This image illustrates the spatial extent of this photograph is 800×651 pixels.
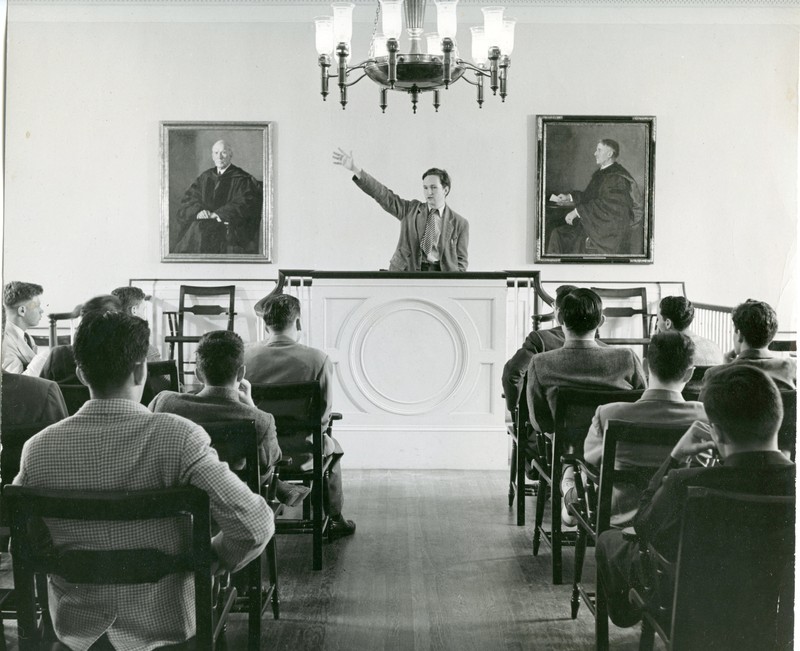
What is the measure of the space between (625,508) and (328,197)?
5.83 meters

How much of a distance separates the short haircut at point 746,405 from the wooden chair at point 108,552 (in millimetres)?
1104

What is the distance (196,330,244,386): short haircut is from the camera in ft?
9.16

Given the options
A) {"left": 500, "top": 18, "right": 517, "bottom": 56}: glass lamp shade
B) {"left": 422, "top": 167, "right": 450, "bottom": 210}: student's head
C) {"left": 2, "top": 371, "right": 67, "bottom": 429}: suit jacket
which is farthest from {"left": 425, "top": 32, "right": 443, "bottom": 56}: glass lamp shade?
{"left": 2, "top": 371, "right": 67, "bottom": 429}: suit jacket

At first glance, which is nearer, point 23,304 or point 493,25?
point 23,304

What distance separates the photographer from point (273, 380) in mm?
3801

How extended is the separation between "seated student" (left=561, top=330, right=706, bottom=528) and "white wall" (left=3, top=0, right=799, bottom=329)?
542cm

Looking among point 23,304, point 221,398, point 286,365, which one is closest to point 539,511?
point 286,365

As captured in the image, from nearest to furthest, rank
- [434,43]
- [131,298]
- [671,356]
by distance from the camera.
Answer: [671,356] < [131,298] < [434,43]

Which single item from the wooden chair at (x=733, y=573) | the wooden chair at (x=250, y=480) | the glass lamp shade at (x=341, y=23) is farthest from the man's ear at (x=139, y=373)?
the glass lamp shade at (x=341, y=23)

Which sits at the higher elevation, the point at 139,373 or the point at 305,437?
the point at 139,373

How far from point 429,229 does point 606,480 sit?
4110 millimetres

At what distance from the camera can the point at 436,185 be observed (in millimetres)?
6312

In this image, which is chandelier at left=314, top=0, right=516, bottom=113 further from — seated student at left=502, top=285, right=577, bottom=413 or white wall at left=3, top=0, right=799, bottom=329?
white wall at left=3, top=0, right=799, bottom=329

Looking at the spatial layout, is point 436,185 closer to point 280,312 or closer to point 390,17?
point 390,17
